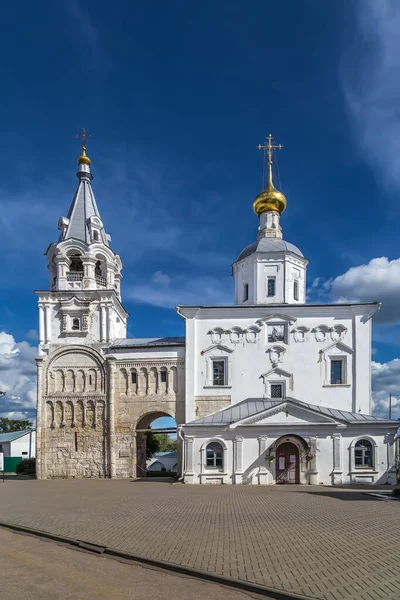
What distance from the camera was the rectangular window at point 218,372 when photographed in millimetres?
28047

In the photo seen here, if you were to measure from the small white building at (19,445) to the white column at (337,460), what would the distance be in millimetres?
37488

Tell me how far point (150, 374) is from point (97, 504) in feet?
41.6

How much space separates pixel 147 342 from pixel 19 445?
2971cm

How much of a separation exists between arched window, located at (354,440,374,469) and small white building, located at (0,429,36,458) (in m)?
38.2

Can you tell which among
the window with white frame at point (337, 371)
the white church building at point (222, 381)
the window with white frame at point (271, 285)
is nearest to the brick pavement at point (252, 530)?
the white church building at point (222, 381)

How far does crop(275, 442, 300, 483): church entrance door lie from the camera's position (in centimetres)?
2361

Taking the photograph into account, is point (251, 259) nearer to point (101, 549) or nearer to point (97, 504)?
point (97, 504)

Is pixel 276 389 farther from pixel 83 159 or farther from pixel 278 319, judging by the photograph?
pixel 83 159

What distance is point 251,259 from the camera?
102 ft

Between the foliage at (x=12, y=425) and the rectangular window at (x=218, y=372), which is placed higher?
the rectangular window at (x=218, y=372)

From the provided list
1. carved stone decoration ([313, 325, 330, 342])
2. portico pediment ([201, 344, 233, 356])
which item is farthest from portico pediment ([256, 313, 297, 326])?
portico pediment ([201, 344, 233, 356])

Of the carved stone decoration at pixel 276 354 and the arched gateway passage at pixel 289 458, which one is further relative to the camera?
the carved stone decoration at pixel 276 354

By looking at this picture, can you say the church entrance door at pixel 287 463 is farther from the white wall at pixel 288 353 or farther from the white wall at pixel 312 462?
the white wall at pixel 288 353

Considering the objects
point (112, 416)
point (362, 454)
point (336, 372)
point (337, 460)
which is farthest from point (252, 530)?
point (112, 416)
